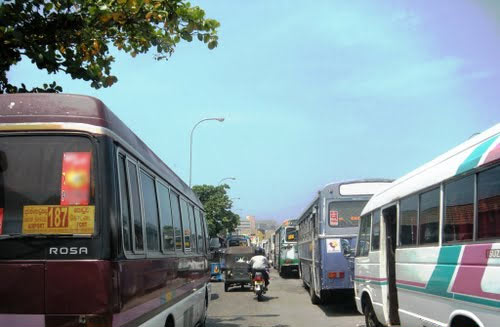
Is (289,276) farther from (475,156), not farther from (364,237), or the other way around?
(475,156)

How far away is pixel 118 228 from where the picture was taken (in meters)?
4.00

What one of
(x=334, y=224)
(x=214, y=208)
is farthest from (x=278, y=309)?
(x=214, y=208)

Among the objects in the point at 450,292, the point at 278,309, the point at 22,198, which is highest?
the point at 22,198

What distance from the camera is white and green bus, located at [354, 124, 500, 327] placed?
4.29 meters

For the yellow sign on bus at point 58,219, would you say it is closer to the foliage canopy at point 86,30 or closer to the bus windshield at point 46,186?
the bus windshield at point 46,186

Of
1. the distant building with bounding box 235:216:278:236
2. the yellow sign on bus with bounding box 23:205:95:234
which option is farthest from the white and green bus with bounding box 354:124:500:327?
the distant building with bounding box 235:216:278:236

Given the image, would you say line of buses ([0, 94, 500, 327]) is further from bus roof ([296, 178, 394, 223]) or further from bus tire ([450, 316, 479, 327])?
bus roof ([296, 178, 394, 223])

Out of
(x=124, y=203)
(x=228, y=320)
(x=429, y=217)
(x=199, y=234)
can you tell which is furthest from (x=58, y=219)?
(x=228, y=320)

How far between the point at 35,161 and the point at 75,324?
1.29m

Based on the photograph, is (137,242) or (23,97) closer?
(23,97)

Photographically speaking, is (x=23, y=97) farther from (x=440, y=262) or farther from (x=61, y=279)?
(x=440, y=262)

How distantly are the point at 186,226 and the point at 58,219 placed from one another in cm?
495

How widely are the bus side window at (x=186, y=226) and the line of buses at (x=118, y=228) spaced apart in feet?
4.56

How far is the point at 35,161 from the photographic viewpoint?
3982mm
